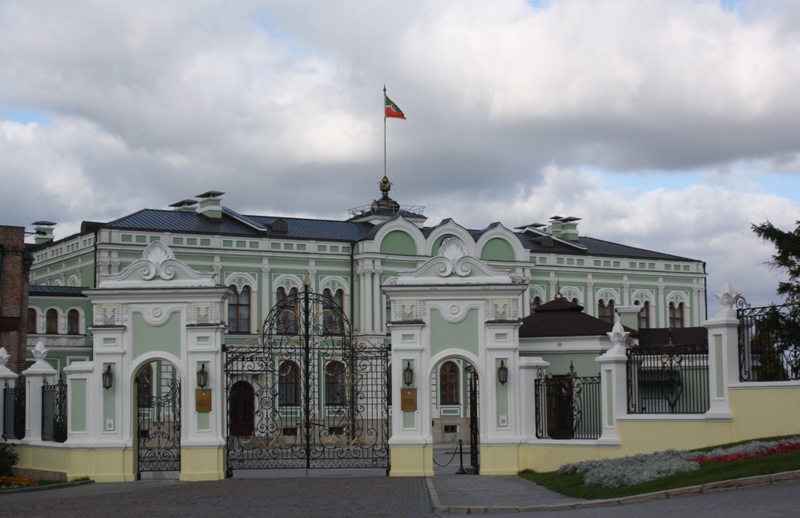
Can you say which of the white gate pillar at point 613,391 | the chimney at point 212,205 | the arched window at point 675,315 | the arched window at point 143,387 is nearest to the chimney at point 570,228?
the arched window at point 675,315

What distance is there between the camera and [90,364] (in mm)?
23469

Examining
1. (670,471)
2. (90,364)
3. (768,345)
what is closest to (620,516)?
(670,471)

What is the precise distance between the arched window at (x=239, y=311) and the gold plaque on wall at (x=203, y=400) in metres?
24.1

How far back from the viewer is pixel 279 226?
50.0 m

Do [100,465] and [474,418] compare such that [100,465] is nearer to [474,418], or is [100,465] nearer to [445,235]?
[474,418]

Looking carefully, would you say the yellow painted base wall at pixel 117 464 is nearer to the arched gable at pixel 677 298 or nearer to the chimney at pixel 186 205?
the chimney at pixel 186 205

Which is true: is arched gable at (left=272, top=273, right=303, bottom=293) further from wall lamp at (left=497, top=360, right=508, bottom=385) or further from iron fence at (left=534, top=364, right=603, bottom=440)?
wall lamp at (left=497, top=360, right=508, bottom=385)

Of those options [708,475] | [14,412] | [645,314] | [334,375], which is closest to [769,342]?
[708,475]

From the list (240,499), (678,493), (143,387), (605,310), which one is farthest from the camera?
(605,310)

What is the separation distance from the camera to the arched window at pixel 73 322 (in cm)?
4453

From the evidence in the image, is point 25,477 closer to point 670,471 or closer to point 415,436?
point 415,436

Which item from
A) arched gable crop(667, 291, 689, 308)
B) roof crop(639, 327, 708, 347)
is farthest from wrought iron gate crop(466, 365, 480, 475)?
arched gable crop(667, 291, 689, 308)

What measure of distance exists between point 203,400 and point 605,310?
118 ft

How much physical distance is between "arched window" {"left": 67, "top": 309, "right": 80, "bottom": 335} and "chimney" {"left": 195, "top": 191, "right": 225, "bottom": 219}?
320 inches
